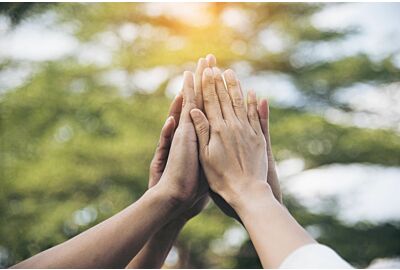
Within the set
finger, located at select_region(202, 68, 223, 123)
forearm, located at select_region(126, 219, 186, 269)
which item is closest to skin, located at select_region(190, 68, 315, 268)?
finger, located at select_region(202, 68, 223, 123)

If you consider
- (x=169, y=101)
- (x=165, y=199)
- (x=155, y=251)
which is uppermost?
(x=165, y=199)

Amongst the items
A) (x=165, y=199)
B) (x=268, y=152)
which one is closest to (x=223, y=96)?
(x=268, y=152)

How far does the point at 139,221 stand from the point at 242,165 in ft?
0.62

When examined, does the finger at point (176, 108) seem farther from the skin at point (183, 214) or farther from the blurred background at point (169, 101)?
the blurred background at point (169, 101)

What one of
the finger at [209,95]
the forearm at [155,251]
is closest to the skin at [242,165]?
the finger at [209,95]

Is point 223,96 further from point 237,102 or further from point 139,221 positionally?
point 139,221

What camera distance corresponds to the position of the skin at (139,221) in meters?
0.74

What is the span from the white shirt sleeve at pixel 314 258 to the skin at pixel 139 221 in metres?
0.24

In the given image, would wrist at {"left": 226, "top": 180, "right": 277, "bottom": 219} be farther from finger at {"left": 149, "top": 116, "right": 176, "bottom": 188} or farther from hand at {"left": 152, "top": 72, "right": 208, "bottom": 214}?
finger at {"left": 149, "top": 116, "right": 176, "bottom": 188}

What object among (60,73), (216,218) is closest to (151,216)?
(216,218)

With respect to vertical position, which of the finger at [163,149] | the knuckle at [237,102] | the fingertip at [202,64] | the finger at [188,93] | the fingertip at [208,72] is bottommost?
the finger at [163,149]

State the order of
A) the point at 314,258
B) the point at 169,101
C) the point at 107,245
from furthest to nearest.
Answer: the point at 169,101, the point at 107,245, the point at 314,258

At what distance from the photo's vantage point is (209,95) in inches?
37.1

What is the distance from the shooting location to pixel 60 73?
3725mm
